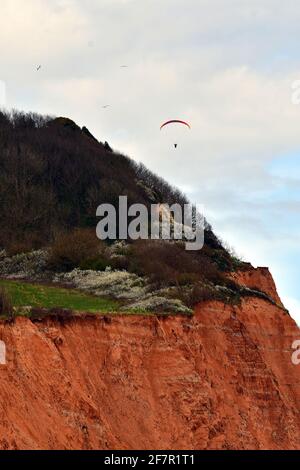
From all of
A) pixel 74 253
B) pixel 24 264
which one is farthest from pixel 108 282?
pixel 24 264

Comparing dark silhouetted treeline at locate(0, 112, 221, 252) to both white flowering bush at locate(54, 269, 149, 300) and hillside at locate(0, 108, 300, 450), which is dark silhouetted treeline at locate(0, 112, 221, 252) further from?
white flowering bush at locate(54, 269, 149, 300)

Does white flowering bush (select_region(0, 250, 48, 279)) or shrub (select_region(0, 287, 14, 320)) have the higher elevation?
white flowering bush (select_region(0, 250, 48, 279))

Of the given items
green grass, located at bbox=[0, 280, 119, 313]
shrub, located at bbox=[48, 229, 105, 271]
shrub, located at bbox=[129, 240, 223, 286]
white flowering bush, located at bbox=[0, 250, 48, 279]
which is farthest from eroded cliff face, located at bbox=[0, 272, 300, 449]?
white flowering bush, located at bbox=[0, 250, 48, 279]

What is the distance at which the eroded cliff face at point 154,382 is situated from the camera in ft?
123

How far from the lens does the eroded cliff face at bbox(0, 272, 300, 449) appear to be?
1474 inches

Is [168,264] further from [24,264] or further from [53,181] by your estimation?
[53,181]

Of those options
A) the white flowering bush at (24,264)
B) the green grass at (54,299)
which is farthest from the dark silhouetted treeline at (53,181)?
the green grass at (54,299)

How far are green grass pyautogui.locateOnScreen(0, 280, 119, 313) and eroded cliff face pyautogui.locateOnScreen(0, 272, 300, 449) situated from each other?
7.18ft

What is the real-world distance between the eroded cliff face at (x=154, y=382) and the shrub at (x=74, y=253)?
842 cm

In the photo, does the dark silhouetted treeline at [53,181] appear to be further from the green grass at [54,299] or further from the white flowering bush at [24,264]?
the green grass at [54,299]

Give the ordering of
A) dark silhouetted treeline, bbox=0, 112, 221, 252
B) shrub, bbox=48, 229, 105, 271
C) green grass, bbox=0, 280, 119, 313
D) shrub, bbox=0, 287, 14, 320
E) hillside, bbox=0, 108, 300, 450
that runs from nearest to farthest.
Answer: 1. hillside, bbox=0, 108, 300, 450
2. shrub, bbox=0, 287, 14, 320
3. green grass, bbox=0, 280, 119, 313
4. shrub, bbox=48, 229, 105, 271
5. dark silhouetted treeline, bbox=0, 112, 221, 252

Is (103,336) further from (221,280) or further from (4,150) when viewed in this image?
(4,150)
